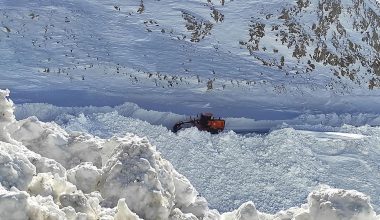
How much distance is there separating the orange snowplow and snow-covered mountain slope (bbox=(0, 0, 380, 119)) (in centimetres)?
226

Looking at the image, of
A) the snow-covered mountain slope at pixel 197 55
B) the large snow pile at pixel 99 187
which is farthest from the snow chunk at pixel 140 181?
the snow-covered mountain slope at pixel 197 55

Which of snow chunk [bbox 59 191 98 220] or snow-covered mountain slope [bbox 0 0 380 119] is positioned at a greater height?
snow chunk [bbox 59 191 98 220]

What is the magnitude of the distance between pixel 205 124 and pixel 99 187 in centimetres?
2287

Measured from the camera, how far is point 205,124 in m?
30.4

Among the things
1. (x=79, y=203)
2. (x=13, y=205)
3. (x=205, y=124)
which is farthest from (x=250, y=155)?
(x=13, y=205)

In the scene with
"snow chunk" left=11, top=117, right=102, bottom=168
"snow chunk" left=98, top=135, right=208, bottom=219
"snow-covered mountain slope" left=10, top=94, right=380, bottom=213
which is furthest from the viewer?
"snow-covered mountain slope" left=10, top=94, right=380, bottom=213

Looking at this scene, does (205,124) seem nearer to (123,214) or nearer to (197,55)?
(197,55)

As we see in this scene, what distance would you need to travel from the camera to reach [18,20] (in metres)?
37.8

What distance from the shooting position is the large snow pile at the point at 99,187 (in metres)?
5.97

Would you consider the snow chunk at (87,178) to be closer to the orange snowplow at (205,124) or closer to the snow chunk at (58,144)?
the snow chunk at (58,144)

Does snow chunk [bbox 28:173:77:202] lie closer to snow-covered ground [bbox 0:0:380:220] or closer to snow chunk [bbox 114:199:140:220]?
snow chunk [bbox 114:199:140:220]

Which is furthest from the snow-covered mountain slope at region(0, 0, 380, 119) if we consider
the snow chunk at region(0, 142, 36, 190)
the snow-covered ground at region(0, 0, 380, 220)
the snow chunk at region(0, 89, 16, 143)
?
the snow chunk at region(0, 142, 36, 190)

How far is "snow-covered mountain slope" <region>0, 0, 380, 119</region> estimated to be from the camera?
112 feet

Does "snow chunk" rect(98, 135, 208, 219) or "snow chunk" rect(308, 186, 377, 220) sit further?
"snow chunk" rect(98, 135, 208, 219)
